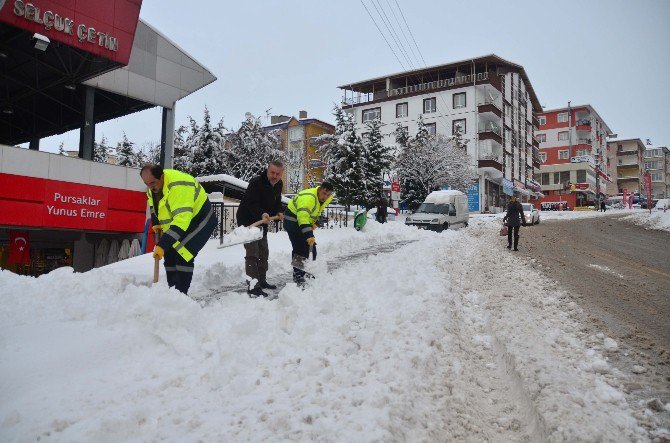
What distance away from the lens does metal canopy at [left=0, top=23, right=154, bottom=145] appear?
46.7 ft

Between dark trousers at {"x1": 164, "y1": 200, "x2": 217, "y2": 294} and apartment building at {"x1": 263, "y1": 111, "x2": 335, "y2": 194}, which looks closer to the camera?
dark trousers at {"x1": 164, "y1": 200, "x2": 217, "y2": 294}

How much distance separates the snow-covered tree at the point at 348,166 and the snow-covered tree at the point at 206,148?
1046cm

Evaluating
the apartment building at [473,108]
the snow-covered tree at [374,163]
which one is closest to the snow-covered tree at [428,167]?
the apartment building at [473,108]

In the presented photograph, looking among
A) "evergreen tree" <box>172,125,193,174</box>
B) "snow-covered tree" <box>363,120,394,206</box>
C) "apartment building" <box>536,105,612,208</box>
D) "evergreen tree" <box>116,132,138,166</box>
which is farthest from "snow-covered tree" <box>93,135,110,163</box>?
"apartment building" <box>536,105,612,208</box>

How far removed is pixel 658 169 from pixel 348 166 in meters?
108

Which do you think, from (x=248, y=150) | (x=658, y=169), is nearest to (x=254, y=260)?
Result: (x=248, y=150)

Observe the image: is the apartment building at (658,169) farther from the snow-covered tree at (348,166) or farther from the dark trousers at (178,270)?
the dark trousers at (178,270)

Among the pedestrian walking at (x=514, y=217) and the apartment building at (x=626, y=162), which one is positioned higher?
the apartment building at (x=626, y=162)

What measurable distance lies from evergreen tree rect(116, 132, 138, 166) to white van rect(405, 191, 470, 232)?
32810 mm

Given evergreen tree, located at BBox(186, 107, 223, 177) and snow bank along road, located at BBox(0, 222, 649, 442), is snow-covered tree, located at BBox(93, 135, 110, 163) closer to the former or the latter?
evergreen tree, located at BBox(186, 107, 223, 177)

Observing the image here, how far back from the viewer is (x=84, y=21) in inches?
532

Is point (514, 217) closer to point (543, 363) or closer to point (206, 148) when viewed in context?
point (543, 363)

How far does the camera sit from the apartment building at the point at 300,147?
52656mm

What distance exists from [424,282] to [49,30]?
43.9 ft
